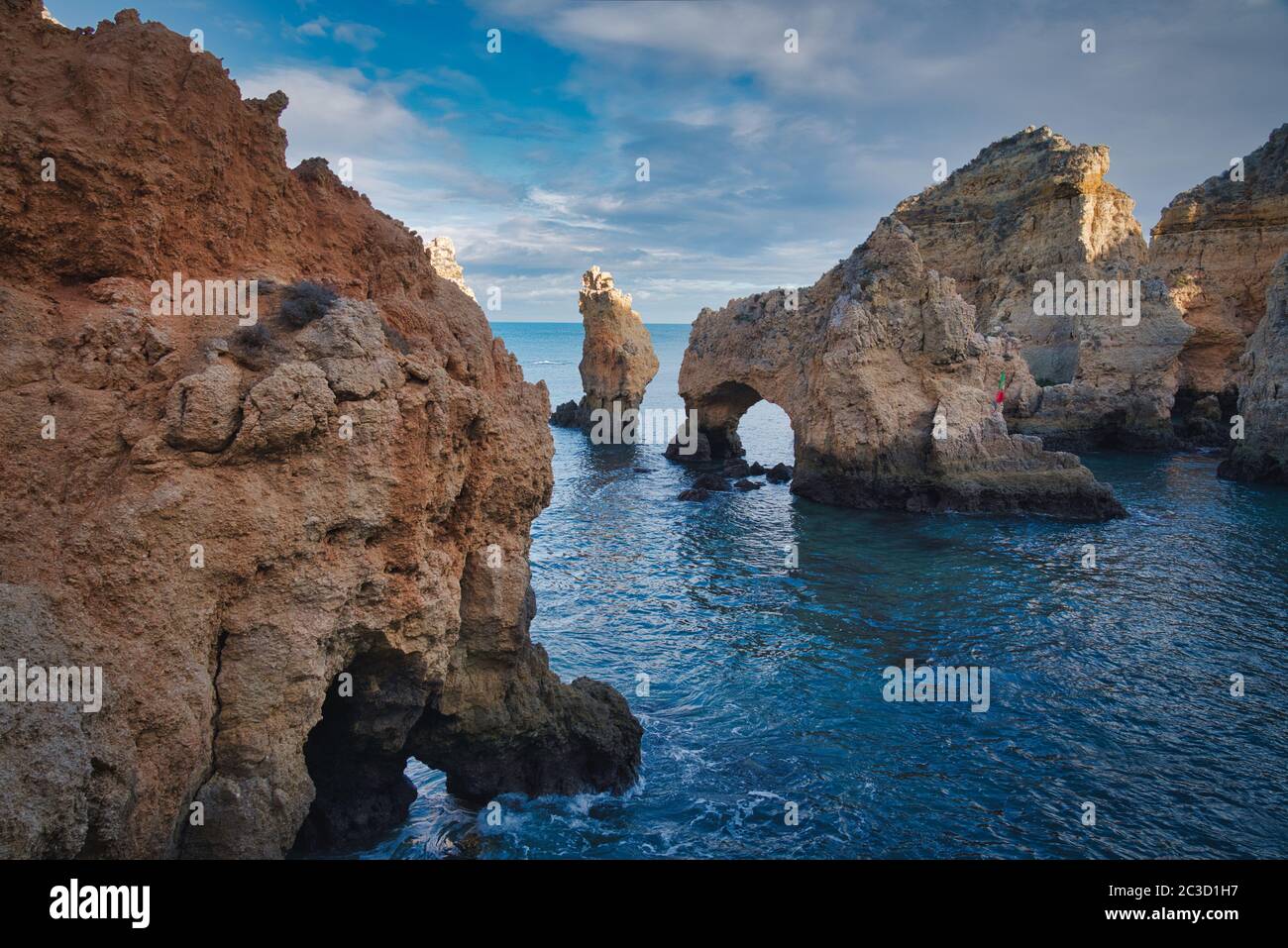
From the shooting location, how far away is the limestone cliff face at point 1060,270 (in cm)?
5047

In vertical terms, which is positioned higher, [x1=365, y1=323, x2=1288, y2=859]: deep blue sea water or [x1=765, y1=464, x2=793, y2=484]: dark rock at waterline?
[x1=765, y1=464, x2=793, y2=484]: dark rock at waterline

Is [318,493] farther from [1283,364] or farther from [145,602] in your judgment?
[1283,364]

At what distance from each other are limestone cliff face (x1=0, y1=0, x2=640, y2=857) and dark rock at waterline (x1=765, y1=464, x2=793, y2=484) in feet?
116

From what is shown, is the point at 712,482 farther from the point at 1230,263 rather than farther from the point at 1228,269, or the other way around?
the point at 1230,263

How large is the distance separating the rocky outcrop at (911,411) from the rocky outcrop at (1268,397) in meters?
11.2

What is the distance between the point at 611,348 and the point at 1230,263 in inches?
1907

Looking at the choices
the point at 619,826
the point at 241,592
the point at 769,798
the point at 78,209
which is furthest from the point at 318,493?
the point at 769,798

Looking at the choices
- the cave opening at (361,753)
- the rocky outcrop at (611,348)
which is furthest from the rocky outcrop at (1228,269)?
the cave opening at (361,753)

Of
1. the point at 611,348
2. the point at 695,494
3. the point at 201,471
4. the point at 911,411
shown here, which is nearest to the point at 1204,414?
the point at 911,411

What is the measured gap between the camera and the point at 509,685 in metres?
11.5

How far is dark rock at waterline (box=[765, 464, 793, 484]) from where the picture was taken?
44491mm

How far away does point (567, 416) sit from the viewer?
244 ft

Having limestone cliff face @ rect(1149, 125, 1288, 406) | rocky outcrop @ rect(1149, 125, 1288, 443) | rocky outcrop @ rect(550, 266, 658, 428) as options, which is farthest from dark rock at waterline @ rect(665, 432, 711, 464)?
Answer: limestone cliff face @ rect(1149, 125, 1288, 406)

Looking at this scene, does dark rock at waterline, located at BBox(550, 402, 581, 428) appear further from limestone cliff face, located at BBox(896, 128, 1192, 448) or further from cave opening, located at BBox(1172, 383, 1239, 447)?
cave opening, located at BBox(1172, 383, 1239, 447)
